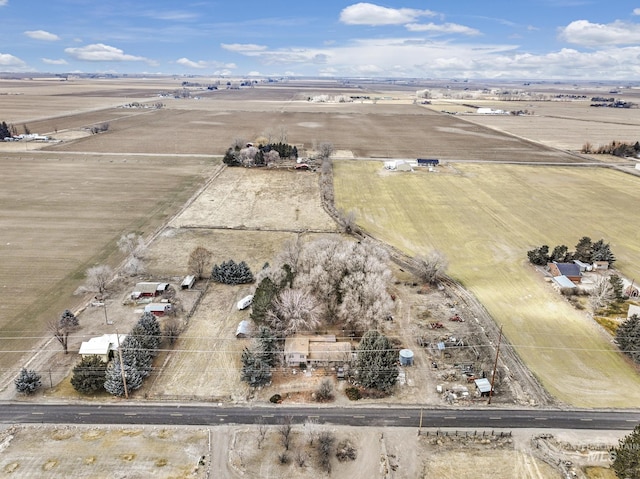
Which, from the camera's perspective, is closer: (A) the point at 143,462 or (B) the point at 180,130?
(A) the point at 143,462

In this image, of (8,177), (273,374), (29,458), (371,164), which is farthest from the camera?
(371,164)

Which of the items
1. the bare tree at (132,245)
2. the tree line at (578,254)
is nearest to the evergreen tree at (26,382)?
the bare tree at (132,245)

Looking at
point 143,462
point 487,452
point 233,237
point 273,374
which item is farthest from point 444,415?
point 233,237

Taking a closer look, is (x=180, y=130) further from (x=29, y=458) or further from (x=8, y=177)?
(x=29, y=458)

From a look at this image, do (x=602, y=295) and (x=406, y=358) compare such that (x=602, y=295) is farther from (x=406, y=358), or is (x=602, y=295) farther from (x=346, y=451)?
(x=346, y=451)

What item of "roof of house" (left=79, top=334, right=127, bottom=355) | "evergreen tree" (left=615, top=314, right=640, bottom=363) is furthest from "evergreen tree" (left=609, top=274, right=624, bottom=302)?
"roof of house" (left=79, top=334, right=127, bottom=355)

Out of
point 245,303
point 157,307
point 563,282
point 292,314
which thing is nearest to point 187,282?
point 157,307

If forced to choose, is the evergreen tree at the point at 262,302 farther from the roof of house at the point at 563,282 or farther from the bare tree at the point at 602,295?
the bare tree at the point at 602,295
